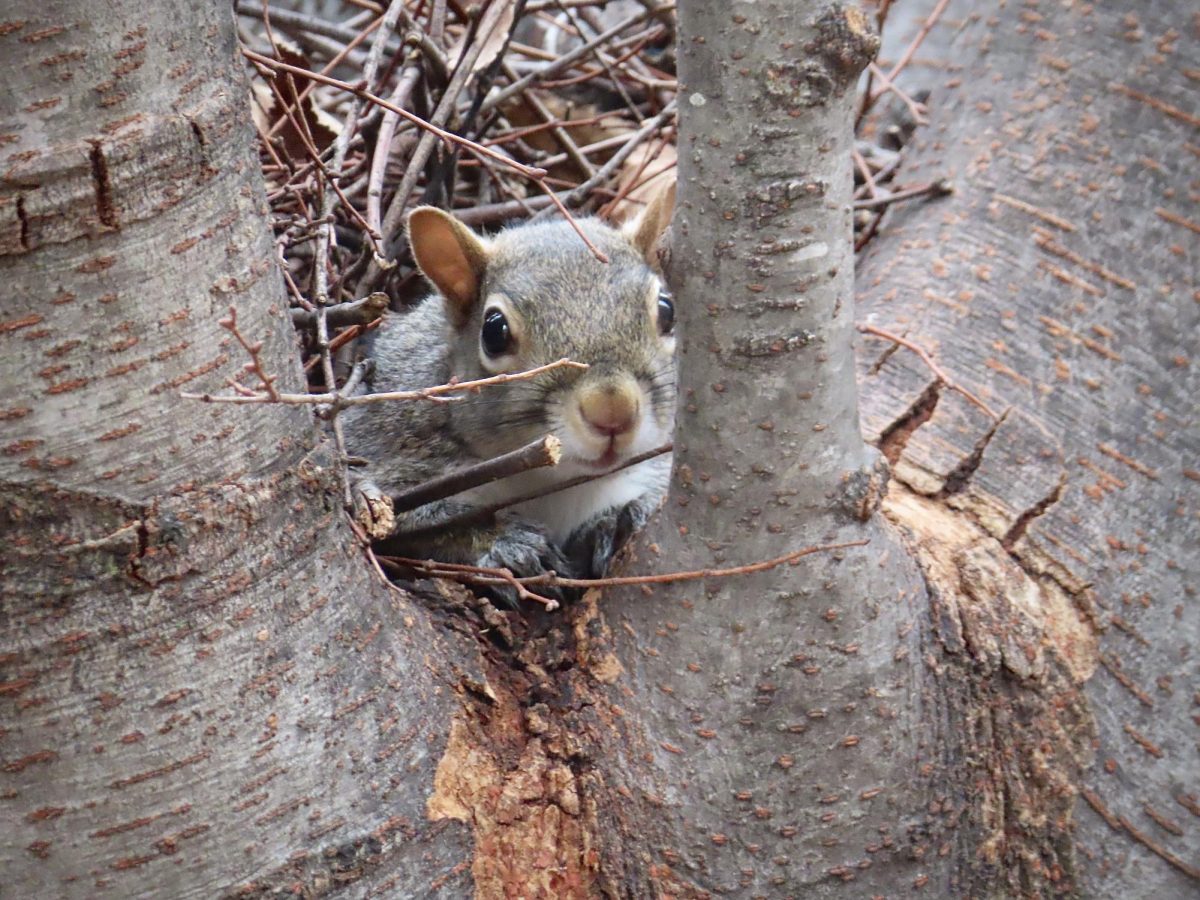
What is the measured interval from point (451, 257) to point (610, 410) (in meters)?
0.53

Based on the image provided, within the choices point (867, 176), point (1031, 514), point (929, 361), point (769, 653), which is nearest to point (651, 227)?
point (867, 176)

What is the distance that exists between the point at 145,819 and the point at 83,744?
0.10m

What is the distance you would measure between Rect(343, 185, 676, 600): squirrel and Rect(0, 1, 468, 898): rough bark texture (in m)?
0.59

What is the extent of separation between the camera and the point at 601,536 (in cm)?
223

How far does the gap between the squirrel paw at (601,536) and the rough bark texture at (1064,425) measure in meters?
0.47

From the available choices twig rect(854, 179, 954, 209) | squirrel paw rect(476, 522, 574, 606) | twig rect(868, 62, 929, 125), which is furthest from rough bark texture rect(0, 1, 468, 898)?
twig rect(868, 62, 929, 125)

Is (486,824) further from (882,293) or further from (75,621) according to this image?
(882,293)

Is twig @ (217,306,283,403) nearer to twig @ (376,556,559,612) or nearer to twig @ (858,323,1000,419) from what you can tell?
twig @ (376,556,559,612)

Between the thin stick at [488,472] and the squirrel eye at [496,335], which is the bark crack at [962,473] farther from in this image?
the squirrel eye at [496,335]

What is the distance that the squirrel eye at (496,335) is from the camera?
2170 millimetres

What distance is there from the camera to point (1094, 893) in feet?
5.65

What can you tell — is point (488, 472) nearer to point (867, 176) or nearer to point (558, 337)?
point (558, 337)

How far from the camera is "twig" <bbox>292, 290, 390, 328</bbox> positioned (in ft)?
6.00

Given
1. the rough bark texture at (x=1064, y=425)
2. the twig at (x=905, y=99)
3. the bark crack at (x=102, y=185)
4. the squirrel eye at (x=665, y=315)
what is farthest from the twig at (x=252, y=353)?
the twig at (x=905, y=99)
